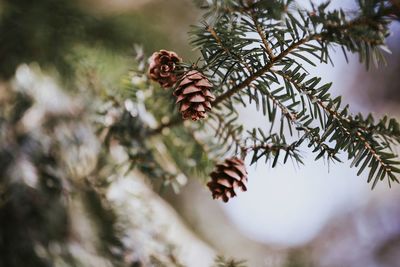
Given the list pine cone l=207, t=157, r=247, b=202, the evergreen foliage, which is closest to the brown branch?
the evergreen foliage

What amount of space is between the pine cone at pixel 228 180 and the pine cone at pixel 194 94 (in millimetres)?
112

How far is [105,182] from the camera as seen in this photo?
737mm

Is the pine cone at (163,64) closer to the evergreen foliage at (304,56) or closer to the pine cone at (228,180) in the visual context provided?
the evergreen foliage at (304,56)

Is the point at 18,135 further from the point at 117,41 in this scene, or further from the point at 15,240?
the point at 117,41

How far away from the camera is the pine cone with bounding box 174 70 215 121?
422mm

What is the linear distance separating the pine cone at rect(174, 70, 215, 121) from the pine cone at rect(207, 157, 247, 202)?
11cm

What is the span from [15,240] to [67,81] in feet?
1.17

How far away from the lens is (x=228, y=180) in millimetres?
514

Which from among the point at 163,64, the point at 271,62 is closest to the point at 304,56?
the point at 271,62

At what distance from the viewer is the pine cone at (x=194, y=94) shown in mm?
422

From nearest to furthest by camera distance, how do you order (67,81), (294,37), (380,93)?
(294,37) → (67,81) → (380,93)

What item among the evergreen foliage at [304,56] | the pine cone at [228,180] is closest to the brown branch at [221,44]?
the evergreen foliage at [304,56]

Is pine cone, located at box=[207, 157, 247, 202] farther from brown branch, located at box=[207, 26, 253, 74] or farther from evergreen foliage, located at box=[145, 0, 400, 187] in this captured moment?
brown branch, located at box=[207, 26, 253, 74]

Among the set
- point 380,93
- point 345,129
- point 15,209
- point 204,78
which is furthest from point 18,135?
point 380,93
